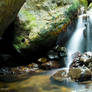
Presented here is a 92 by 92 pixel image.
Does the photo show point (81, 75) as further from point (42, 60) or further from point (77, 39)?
point (77, 39)

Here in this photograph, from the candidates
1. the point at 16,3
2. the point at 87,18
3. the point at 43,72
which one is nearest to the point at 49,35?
Answer: the point at 43,72

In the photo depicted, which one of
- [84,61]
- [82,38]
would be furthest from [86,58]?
[82,38]

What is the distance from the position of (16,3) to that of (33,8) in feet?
10.9

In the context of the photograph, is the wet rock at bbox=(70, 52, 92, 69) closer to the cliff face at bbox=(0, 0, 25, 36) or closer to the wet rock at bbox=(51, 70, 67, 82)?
the wet rock at bbox=(51, 70, 67, 82)

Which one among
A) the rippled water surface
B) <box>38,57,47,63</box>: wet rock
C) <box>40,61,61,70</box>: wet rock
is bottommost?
the rippled water surface

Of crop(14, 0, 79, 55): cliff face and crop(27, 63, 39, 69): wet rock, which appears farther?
crop(27, 63, 39, 69): wet rock

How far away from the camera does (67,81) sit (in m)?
6.05

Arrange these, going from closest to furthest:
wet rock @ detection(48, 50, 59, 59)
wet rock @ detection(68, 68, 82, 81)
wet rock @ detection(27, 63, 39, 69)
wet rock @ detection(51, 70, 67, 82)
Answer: wet rock @ detection(68, 68, 82, 81), wet rock @ detection(51, 70, 67, 82), wet rock @ detection(27, 63, 39, 69), wet rock @ detection(48, 50, 59, 59)

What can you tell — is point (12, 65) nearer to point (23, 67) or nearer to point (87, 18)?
point (23, 67)

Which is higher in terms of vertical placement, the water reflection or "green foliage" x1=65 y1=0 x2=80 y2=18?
"green foliage" x1=65 y1=0 x2=80 y2=18

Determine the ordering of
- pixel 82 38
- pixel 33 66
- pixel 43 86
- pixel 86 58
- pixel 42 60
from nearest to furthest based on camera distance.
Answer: pixel 43 86 < pixel 86 58 < pixel 33 66 < pixel 42 60 < pixel 82 38

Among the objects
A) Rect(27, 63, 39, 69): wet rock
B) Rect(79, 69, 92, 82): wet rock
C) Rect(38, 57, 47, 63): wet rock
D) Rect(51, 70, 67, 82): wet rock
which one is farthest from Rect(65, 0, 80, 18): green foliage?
Rect(79, 69, 92, 82): wet rock

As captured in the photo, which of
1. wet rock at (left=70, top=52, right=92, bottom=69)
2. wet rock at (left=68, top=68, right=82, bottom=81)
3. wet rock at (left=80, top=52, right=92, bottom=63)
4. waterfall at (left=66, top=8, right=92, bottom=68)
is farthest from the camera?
waterfall at (left=66, top=8, right=92, bottom=68)

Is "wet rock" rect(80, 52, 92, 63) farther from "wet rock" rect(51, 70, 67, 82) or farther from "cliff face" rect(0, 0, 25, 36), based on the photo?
"cliff face" rect(0, 0, 25, 36)
